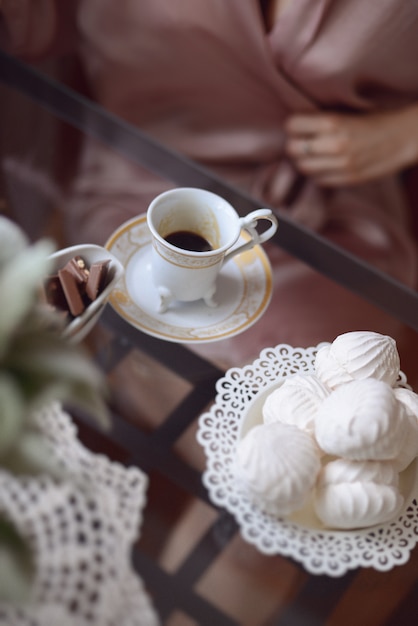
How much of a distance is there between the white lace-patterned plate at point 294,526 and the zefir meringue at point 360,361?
0.06 m

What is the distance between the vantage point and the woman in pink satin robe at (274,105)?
781 mm

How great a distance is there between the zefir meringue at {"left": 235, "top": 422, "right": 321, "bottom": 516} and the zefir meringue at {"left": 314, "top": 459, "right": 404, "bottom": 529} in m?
0.01

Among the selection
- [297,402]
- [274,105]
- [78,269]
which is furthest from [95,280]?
[274,105]

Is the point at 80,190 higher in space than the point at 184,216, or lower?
lower

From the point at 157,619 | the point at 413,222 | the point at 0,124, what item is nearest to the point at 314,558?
the point at 157,619

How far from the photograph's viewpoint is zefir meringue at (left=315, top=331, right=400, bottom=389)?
0.54 meters

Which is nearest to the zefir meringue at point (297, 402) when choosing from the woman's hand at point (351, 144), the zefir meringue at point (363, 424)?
the zefir meringue at point (363, 424)

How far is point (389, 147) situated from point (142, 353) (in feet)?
1.61

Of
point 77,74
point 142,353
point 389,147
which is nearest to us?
point 142,353

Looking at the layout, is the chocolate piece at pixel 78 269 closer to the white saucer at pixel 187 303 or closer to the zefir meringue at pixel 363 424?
the white saucer at pixel 187 303

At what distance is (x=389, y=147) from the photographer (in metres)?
0.92

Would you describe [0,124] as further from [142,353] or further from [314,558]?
[314,558]

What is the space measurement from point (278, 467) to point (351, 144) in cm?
54

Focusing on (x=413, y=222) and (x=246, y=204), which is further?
(x=413, y=222)
